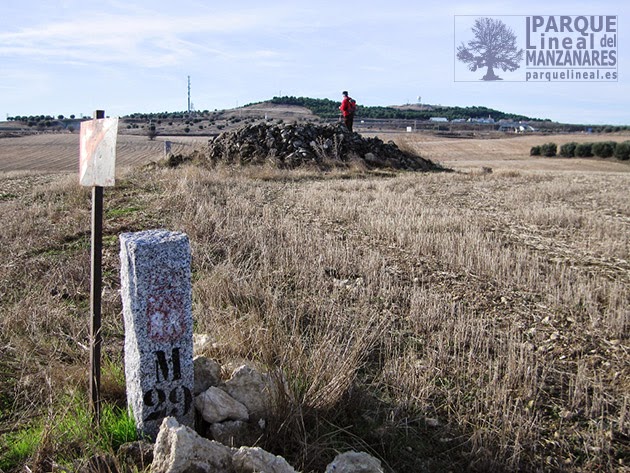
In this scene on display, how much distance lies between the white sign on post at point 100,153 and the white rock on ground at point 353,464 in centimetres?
190

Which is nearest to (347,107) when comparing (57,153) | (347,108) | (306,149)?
(347,108)

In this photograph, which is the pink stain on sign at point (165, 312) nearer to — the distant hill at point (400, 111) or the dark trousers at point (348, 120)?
the dark trousers at point (348, 120)

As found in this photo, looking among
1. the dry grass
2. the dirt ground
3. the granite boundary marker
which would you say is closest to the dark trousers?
the dirt ground

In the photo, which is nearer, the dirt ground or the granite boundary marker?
the granite boundary marker

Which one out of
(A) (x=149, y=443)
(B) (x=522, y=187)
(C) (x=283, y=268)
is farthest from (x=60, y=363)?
(B) (x=522, y=187)

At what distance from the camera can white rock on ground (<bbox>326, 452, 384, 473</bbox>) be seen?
2.71 m

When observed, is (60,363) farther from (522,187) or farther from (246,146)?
(246,146)

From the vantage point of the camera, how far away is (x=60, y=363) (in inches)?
149

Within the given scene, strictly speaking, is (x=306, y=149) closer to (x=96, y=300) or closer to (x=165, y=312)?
(x=96, y=300)

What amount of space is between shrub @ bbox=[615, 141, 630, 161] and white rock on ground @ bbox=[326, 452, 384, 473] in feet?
143

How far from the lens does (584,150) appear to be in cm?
4381

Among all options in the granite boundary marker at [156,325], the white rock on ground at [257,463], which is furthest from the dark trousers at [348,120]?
the white rock on ground at [257,463]

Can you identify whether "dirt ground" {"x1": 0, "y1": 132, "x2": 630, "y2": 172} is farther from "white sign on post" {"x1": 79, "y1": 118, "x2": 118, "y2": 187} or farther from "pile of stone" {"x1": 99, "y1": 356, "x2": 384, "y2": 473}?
"pile of stone" {"x1": 99, "y1": 356, "x2": 384, "y2": 473}

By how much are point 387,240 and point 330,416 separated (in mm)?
5125
